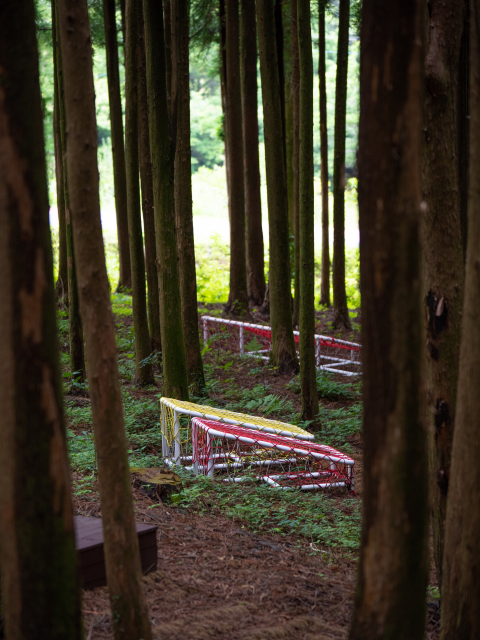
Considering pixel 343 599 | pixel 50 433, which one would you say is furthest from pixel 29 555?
pixel 343 599

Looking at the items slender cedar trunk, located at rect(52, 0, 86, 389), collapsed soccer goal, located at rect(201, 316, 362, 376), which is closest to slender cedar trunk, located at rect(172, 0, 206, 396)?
slender cedar trunk, located at rect(52, 0, 86, 389)

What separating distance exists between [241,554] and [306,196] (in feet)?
16.2

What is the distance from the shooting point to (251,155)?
1389cm

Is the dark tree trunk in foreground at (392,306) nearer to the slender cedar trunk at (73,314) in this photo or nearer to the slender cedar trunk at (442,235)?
the slender cedar trunk at (442,235)

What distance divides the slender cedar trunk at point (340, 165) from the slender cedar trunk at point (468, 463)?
11.3 metres

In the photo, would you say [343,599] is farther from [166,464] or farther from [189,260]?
[189,260]

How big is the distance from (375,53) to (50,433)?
198 cm

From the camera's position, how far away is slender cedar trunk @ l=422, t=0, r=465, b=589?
131 inches

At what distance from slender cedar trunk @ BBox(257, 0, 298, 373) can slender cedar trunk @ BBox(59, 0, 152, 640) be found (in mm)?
7141

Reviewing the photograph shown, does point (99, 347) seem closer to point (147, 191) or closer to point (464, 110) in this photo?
point (464, 110)

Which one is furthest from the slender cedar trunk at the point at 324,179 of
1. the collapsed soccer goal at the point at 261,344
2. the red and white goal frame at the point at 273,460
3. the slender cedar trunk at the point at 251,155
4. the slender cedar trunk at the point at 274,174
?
the red and white goal frame at the point at 273,460

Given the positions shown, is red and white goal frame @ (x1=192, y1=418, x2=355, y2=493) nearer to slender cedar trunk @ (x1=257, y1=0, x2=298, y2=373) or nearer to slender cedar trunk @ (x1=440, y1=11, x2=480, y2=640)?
slender cedar trunk @ (x1=440, y1=11, x2=480, y2=640)

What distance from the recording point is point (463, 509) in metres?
2.77

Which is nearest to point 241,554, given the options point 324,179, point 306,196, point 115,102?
point 306,196
